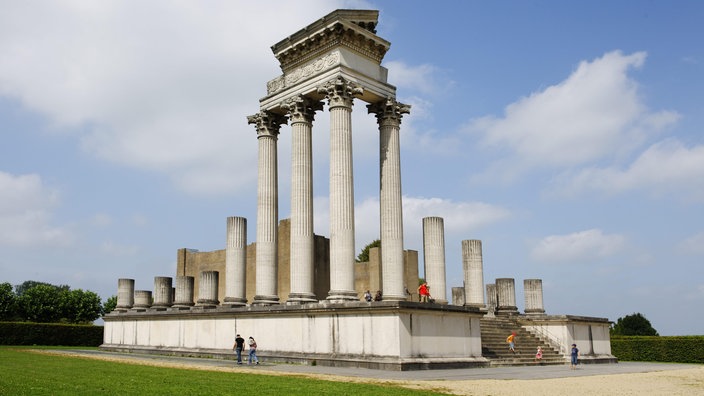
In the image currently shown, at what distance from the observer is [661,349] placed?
129ft

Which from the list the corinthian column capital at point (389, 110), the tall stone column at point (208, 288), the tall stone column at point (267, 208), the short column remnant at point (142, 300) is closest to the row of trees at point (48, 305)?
the short column remnant at point (142, 300)

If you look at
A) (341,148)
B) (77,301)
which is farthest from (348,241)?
(77,301)

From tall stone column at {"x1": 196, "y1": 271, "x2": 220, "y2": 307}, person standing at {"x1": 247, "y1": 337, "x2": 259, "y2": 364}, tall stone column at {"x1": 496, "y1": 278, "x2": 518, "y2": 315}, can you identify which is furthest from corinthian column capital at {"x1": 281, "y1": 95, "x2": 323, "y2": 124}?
tall stone column at {"x1": 496, "y1": 278, "x2": 518, "y2": 315}

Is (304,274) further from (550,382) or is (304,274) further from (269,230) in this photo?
(550,382)

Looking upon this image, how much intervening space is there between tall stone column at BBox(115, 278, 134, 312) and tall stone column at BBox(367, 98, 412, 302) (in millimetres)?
19922

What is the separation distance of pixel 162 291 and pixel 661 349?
1212 inches

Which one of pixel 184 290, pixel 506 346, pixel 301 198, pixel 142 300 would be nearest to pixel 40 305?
pixel 142 300

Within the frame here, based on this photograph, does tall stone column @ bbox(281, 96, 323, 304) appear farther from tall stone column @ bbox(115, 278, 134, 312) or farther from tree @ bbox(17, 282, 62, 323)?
tree @ bbox(17, 282, 62, 323)

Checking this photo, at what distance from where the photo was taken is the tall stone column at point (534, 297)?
34.2 m

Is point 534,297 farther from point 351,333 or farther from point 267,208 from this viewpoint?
point 267,208

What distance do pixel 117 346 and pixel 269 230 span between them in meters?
13.6

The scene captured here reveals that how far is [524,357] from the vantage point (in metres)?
29.0

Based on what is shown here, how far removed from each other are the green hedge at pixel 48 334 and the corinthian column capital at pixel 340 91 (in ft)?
115

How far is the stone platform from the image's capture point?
23.2 m
